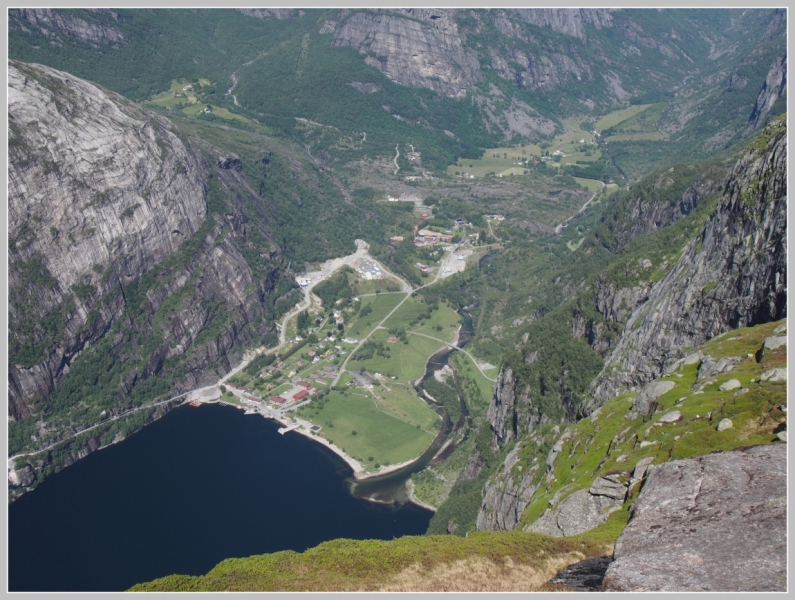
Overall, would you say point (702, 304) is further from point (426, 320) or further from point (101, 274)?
point (101, 274)

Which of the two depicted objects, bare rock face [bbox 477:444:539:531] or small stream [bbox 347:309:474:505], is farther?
small stream [bbox 347:309:474:505]

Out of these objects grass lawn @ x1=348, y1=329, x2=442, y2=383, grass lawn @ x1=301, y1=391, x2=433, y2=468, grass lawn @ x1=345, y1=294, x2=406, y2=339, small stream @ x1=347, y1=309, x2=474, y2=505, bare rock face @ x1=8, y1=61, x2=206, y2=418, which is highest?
bare rock face @ x1=8, y1=61, x2=206, y2=418

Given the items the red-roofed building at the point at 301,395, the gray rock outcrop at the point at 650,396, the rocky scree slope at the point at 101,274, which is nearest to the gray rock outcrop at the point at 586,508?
the gray rock outcrop at the point at 650,396

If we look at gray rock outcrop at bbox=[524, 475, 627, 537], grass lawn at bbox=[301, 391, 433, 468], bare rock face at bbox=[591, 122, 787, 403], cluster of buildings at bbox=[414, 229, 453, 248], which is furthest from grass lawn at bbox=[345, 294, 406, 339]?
gray rock outcrop at bbox=[524, 475, 627, 537]

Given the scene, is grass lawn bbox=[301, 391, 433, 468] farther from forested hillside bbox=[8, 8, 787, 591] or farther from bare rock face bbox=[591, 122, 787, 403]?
bare rock face bbox=[591, 122, 787, 403]

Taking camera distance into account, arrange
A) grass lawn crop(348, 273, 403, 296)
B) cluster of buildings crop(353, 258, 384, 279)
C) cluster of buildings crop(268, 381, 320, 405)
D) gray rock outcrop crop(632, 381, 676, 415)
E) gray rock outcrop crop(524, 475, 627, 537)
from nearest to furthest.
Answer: gray rock outcrop crop(524, 475, 627, 537), gray rock outcrop crop(632, 381, 676, 415), cluster of buildings crop(268, 381, 320, 405), grass lawn crop(348, 273, 403, 296), cluster of buildings crop(353, 258, 384, 279)

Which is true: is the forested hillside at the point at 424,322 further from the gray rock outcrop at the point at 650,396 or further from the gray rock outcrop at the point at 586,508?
the gray rock outcrop at the point at 650,396

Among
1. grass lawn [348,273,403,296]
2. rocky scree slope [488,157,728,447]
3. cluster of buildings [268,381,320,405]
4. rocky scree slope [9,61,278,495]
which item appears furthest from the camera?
grass lawn [348,273,403,296]

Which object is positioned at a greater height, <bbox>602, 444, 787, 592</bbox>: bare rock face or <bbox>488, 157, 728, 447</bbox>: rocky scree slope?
<bbox>602, 444, 787, 592</bbox>: bare rock face
